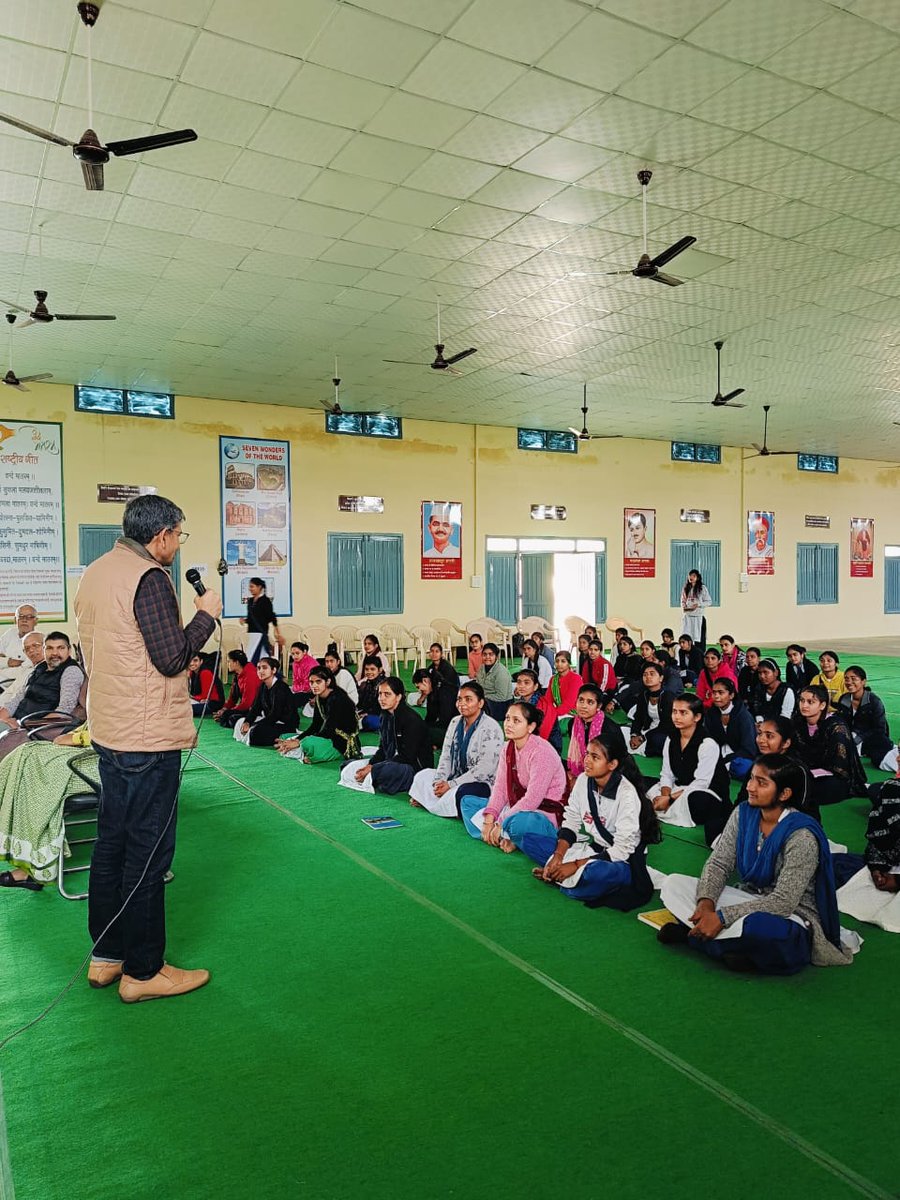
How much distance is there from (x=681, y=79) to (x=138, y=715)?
397 centimetres

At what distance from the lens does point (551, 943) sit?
336 cm

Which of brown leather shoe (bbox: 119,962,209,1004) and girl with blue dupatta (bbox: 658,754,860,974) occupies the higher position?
girl with blue dupatta (bbox: 658,754,860,974)

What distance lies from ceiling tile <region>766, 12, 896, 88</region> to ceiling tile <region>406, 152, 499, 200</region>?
1.71 meters

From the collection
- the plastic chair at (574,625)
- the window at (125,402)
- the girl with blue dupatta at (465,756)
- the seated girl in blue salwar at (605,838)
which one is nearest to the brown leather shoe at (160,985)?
the seated girl in blue salwar at (605,838)

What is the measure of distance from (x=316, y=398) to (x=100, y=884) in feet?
30.4

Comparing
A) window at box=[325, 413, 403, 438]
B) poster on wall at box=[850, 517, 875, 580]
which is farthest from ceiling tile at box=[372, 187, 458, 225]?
poster on wall at box=[850, 517, 875, 580]

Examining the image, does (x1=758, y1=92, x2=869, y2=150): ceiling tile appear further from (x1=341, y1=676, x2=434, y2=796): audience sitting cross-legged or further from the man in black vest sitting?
the man in black vest sitting

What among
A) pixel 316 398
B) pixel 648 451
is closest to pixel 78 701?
pixel 316 398

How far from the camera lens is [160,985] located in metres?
2.93

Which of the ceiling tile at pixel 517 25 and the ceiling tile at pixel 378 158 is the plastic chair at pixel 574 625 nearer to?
the ceiling tile at pixel 378 158

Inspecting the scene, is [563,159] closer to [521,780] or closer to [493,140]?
[493,140]

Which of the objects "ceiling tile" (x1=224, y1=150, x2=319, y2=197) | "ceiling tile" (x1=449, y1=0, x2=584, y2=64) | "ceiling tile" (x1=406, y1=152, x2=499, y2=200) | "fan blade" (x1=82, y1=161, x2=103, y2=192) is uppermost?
"ceiling tile" (x1=449, y1=0, x2=584, y2=64)

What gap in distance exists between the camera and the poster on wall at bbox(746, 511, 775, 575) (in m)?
16.6

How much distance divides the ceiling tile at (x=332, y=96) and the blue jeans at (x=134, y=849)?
338 cm
